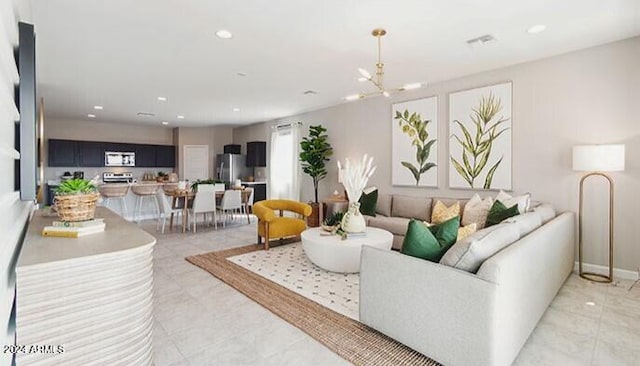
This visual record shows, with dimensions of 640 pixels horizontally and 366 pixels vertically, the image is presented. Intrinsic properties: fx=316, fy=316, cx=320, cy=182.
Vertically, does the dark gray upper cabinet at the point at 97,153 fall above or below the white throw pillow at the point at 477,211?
above

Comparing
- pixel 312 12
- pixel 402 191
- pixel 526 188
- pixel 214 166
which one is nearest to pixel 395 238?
pixel 402 191

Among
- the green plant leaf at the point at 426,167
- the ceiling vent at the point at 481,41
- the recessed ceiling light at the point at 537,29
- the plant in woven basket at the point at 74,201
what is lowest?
→ the plant in woven basket at the point at 74,201

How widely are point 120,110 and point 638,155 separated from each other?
349 inches

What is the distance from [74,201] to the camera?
1756mm

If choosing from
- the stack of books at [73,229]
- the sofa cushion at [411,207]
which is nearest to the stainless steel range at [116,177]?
the sofa cushion at [411,207]

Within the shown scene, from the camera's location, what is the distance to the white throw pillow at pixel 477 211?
4016mm

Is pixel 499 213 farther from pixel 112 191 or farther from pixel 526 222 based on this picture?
pixel 112 191

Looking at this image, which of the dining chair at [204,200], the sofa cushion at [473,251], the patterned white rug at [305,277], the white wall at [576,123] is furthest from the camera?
the dining chair at [204,200]

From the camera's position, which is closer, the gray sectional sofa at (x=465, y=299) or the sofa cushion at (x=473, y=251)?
the gray sectional sofa at (x=465, y=299)

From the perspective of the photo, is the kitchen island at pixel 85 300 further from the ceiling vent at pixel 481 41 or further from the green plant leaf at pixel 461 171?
the green plant leaf at pixel 461 171

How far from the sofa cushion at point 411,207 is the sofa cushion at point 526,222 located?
1.88 metres

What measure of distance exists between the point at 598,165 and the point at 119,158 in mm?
10193

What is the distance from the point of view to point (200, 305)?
9.45 feet

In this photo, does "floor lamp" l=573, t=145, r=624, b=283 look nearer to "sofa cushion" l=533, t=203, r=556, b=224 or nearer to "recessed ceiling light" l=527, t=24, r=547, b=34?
"sofa cushion" l=533, t=203, r=556, b=224
